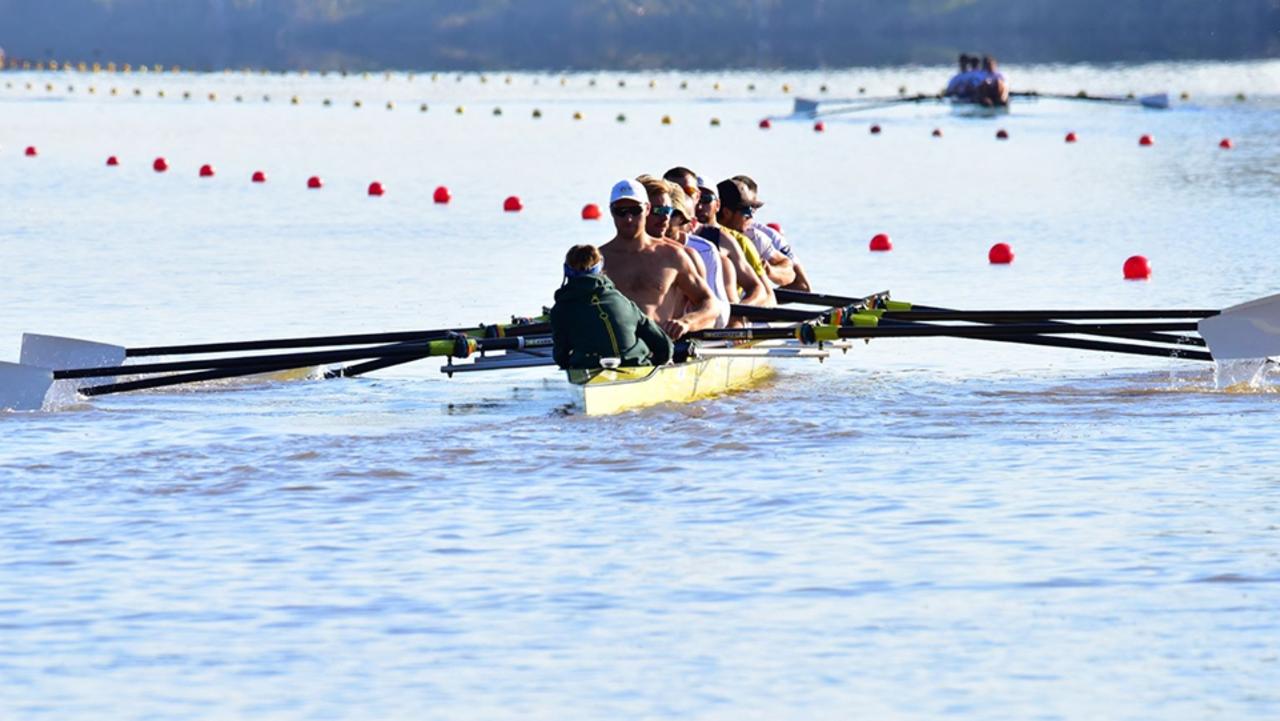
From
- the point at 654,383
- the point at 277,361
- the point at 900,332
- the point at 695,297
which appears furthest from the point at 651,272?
the point at 277,361

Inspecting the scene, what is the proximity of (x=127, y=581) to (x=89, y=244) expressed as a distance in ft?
58.2

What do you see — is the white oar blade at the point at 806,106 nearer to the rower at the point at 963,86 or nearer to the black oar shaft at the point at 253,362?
the rower at the point at 963,86

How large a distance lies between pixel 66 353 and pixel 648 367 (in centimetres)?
390

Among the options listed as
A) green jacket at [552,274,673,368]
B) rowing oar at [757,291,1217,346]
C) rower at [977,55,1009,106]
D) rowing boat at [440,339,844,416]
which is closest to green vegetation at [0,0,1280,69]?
rower at [977,55,1009,106]

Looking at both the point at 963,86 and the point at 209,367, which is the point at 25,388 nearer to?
the point at 209,367

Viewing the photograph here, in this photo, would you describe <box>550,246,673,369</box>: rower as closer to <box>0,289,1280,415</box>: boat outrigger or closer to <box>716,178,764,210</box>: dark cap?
<box>0,289,1280,415</box>: boat outrigger

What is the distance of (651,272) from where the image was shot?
14.0 metres

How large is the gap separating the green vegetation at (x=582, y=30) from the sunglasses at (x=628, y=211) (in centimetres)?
11220

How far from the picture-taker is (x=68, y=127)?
58.8 metres

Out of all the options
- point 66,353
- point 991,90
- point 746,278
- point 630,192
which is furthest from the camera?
point 991,90

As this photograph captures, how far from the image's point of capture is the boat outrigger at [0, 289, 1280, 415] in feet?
44.2

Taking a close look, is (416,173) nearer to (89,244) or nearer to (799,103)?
(89,244)

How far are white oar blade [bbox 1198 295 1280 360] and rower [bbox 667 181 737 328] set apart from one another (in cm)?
292

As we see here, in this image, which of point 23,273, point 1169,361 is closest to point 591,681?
point 1169,361
